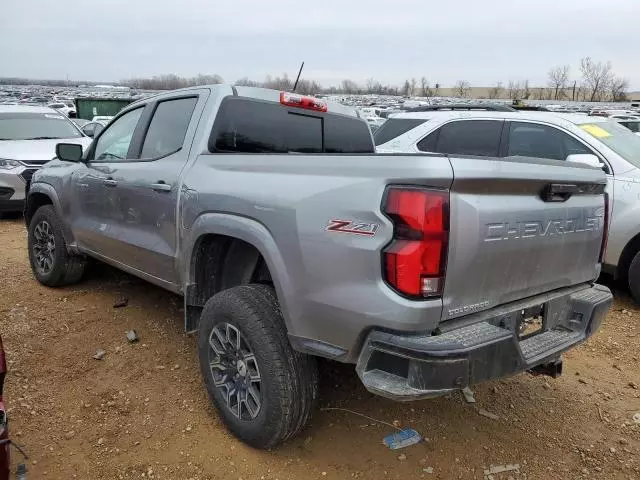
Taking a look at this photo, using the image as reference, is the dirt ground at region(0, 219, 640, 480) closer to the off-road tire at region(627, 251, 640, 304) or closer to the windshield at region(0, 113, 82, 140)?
the off-road tire at region(627, 251, 640, 304)

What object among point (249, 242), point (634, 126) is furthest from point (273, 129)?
point (634, 126)

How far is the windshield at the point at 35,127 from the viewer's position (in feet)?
32.7

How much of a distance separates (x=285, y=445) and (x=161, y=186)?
1785 millimetres

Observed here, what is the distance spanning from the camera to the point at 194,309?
11.4 feet

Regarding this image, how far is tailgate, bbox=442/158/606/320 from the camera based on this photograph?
2.27 meters

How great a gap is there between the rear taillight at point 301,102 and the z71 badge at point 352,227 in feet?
5.43

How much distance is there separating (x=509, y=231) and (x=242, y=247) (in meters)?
1.55

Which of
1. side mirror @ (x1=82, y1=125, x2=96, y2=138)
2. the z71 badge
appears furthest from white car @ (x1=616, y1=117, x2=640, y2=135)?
the z71 badge

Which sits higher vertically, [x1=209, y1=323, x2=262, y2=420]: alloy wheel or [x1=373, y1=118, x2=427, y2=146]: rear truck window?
[x1=373, y1=118, x2=427, y2=146]: rear truck window

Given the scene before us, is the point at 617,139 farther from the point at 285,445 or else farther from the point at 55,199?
the point at 55,199

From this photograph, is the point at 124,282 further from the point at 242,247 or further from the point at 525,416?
the point at 525,416

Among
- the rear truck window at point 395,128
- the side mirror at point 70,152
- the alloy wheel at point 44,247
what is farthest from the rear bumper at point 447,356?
the rear truck window at point 395,128

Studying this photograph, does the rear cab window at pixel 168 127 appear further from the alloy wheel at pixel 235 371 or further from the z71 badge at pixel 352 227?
the z71 badge at pixel 352 227

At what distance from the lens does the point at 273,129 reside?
3711 millimetres
